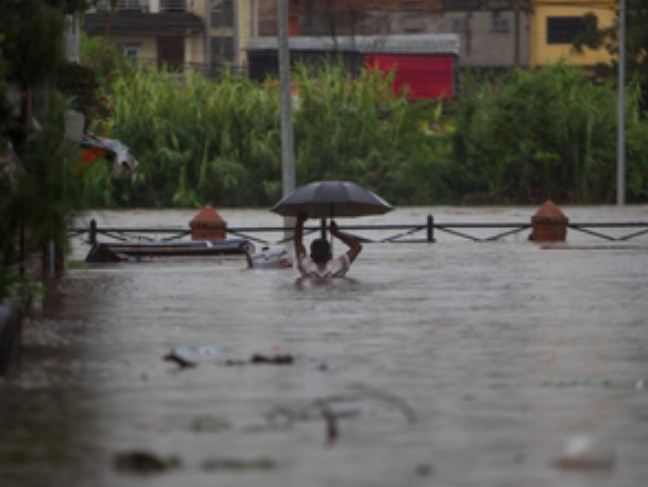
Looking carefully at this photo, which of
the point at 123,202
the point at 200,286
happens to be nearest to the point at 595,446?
the point at 200,286

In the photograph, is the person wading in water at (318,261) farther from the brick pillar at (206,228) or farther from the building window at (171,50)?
the building window at (171,50)

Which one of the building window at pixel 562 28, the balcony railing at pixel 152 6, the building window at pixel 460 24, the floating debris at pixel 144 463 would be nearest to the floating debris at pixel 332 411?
the floating debris at pixel 144 463

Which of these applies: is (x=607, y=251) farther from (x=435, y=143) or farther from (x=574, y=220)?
(x=435, y=143)

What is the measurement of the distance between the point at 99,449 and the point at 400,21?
288 feet

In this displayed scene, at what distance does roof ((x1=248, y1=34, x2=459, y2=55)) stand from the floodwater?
6169 centimetres

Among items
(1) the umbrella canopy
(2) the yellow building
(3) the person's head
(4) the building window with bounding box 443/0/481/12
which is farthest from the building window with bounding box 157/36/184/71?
(3) the person's head

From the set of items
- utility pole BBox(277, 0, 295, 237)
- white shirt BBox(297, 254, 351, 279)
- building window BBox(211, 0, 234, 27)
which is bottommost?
white shirt BBox(297, 254, 351, 279)

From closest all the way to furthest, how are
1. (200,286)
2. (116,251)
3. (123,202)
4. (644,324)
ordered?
1. (644,324)
2. (200,286)
3. (116,251)
4. (123,202)

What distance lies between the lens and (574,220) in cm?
5938

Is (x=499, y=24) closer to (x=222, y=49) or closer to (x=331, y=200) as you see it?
(x=222, y=49)

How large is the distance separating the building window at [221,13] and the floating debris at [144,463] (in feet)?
272

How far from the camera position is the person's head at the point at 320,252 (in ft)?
99.8

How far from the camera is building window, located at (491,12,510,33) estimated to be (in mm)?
97688

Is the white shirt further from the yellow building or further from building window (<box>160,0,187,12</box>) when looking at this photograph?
the yellow building
